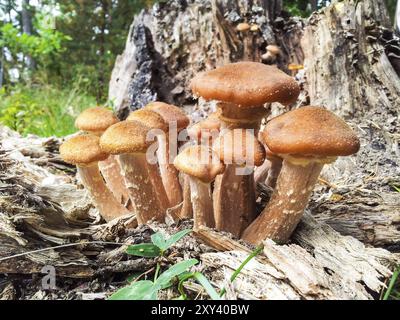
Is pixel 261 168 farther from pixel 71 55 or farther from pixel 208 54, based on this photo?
pixel 71 55

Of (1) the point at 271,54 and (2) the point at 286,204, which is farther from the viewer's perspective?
(1) the point at 271,54

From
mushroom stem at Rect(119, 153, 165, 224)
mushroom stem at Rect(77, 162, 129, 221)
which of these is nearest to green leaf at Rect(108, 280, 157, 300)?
mushroom stem at Rect(119, 153, 165, 224)

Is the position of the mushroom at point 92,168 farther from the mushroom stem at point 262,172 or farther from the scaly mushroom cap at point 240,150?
the mushroom stem at point 262,172

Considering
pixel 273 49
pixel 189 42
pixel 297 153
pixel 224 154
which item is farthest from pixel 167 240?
pixel 189 42

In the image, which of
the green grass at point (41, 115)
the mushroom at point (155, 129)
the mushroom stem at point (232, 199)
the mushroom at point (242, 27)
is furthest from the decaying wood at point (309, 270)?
the green grass at point (41, 115)

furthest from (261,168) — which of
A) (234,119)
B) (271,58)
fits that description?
(271,58)

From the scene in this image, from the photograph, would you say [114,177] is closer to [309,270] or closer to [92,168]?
[92,168]
